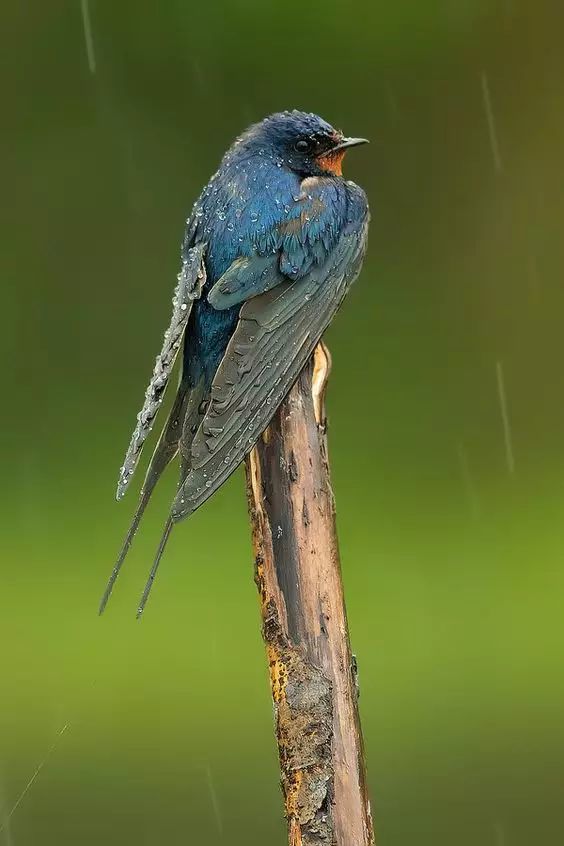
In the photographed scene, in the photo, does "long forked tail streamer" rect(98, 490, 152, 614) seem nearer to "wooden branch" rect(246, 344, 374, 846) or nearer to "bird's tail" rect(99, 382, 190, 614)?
"bird's tail" rect(99, 382, 190, 614)

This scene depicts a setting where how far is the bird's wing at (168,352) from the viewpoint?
1.53m

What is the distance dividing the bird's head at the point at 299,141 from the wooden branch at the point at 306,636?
1.57 feet

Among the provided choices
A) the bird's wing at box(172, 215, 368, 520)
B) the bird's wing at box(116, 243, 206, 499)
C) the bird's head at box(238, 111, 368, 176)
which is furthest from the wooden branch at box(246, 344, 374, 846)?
the bird's head at box(238, 111, 368, 176)

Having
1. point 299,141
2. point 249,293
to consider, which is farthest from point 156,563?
point 299,141

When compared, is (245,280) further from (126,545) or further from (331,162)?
(126,545)

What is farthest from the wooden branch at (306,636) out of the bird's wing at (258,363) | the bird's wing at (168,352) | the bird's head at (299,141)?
the bird's head at (299,141)

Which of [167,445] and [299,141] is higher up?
[299,141]

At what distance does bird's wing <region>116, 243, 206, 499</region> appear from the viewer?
153 centimetres

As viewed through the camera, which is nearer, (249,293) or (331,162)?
(249,293)

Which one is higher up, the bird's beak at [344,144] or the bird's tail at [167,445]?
the bird's beak at [344,144]

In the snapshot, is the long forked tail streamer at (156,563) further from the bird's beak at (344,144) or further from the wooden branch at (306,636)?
the bird's beak at (344,144)

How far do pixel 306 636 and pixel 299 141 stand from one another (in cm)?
83

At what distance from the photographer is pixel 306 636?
4.92 ft

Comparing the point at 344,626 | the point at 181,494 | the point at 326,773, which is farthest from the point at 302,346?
the point at 326,773
